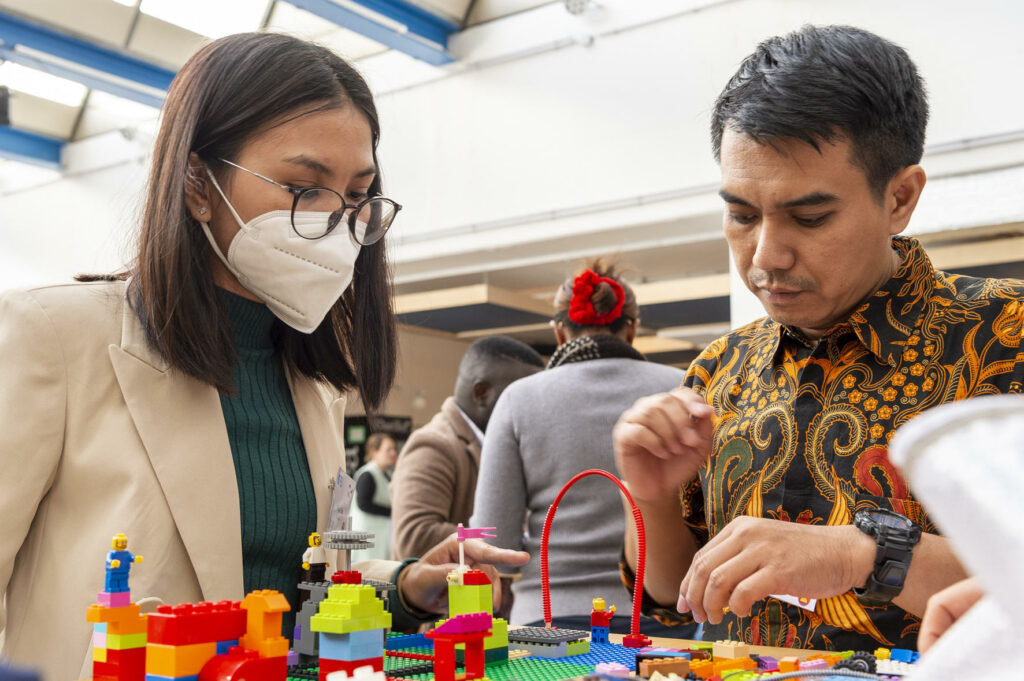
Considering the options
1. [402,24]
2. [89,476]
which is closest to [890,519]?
[89,476]

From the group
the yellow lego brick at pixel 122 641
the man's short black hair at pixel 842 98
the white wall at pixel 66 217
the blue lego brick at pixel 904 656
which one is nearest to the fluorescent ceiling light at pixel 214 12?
the white wall at pixel 66 217

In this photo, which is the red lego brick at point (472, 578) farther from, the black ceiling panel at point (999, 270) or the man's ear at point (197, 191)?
the black ceiling panel at point (999, 270)

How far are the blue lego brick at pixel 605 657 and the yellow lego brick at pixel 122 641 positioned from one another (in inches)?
21.0

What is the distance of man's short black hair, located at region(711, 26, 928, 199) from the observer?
1339 mm

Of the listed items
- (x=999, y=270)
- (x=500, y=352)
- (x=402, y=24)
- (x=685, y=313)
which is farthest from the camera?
(x=685, y=313)

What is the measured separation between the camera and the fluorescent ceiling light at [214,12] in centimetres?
583

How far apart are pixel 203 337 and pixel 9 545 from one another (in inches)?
15.4

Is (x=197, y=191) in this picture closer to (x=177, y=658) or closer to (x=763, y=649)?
(x=177, y=658)

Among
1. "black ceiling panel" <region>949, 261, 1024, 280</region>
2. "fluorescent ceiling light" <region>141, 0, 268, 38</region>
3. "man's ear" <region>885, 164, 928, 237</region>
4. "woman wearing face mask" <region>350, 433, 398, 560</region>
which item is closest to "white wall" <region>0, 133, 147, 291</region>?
"fluorescent ceiling light" <region>141, 0, 268, 38</region>

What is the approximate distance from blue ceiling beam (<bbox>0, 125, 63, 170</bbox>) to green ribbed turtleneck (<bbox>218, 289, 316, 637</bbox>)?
7045mm

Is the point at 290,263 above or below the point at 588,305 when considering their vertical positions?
below

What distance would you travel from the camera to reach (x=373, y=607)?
38.1 inches

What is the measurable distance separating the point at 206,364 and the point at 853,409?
1.01 m

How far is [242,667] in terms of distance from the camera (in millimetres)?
853
